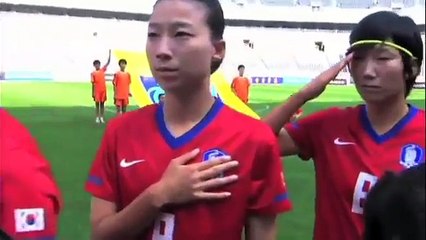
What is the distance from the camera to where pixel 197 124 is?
1.97 m

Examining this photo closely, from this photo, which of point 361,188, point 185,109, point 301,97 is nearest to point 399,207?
point 185,109

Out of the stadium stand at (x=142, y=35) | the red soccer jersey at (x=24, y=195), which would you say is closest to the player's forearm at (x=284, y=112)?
the red soccer jersey at (x=24, y=195)

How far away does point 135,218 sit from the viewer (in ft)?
6.00

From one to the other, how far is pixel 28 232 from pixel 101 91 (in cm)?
1536

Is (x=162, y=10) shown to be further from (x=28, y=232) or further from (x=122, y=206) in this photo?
(x=28, y=232)

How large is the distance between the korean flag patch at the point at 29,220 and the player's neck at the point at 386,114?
1310 mm

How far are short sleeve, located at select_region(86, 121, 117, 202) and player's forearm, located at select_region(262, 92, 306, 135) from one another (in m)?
0.69

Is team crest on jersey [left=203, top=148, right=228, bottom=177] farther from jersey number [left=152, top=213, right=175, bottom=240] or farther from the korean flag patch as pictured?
the korean flag patch

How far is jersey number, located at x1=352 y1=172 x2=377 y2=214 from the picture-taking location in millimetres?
2268

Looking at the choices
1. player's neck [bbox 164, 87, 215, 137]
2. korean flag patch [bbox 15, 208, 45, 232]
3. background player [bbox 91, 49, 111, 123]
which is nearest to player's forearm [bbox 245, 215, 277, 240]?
player's neck [bbox 164, 87, 215, 137]

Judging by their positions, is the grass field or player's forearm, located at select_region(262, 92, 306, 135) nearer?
player's forearm, located at select_region(262, 92, 306, 135)

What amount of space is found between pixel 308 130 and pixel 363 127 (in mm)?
187

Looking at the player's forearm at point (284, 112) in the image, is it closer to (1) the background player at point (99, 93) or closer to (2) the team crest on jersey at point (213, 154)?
(2) the team crest on jersey at point (213, 154)

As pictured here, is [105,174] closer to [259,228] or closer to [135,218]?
[135,218]
